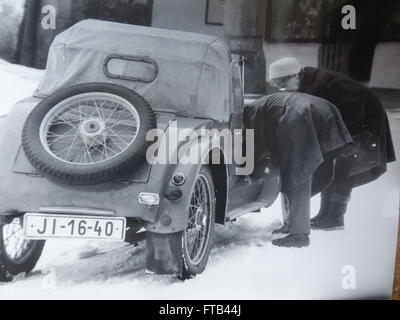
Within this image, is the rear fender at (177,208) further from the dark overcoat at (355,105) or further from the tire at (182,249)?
the dark overcoat at (355,105)

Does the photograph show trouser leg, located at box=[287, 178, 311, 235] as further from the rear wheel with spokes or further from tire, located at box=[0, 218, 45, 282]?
tire, located at box=[0, 218, 45, 282]

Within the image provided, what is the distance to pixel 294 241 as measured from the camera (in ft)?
13.1

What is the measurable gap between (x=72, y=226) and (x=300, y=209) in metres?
1.51

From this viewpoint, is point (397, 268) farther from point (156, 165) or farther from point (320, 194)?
point (156, 165)

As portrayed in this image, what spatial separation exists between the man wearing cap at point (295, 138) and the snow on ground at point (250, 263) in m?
0.09

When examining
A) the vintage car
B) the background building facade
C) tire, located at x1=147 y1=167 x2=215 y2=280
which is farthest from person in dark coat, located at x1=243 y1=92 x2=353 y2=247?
tire, located at x1=147 y1=167 x2=215 y2=280

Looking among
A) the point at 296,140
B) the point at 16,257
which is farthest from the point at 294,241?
the point at 16,257

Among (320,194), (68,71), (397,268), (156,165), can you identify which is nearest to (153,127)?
(156,165)

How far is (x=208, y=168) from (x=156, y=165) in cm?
39

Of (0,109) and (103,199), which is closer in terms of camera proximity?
(103,199)

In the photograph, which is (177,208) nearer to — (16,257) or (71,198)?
(71,198)

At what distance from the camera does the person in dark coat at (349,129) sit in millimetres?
3982

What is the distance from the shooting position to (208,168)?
136 inches

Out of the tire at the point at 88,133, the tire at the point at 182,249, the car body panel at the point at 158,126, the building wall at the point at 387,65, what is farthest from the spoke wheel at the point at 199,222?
the building wall at the point at 387,65
